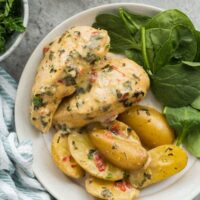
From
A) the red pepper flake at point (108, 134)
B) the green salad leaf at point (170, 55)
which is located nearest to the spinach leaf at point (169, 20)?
the green salad leaf at point (170, 55)

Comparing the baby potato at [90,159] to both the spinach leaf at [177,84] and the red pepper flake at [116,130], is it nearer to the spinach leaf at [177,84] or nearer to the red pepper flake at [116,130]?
the red pepper flake at [116,130]

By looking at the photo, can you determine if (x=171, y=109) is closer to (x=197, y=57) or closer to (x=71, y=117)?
(x=197, y=57)

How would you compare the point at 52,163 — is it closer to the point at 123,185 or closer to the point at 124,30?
the point at 123,185

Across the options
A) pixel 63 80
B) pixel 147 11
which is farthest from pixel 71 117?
pixel 147 11

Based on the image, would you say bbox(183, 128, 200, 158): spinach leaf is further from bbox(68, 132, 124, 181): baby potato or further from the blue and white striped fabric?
the blue and white striped fabric

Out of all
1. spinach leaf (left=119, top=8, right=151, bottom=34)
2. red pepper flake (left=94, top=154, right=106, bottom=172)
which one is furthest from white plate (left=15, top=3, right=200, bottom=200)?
red pepper flake (left=94, top=154, right=106, bottom=172)
